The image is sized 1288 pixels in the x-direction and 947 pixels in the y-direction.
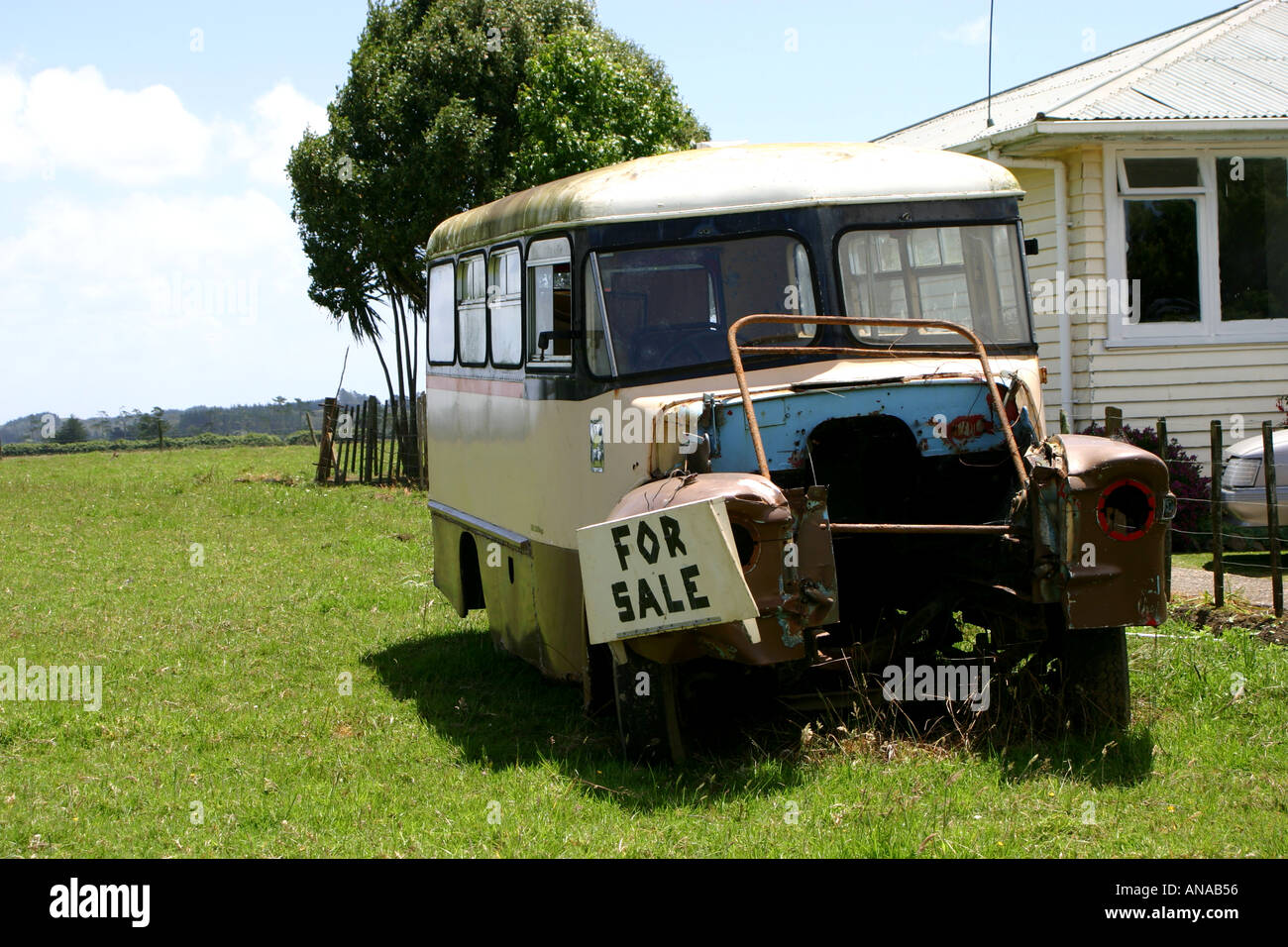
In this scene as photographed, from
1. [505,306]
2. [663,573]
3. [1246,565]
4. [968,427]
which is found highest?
[505,306]

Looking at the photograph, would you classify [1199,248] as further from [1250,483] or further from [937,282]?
[937,282]

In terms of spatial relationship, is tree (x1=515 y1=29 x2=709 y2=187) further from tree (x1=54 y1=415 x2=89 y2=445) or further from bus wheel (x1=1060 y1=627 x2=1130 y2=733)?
tree (x1=54 y1=415 x2=89 y2=445)

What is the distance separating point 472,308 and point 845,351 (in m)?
3.26

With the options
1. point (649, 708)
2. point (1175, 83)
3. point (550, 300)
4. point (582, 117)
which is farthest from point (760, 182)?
point (582, 117)

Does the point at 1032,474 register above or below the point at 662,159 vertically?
below

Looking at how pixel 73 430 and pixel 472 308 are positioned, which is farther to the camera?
pixel 73 430

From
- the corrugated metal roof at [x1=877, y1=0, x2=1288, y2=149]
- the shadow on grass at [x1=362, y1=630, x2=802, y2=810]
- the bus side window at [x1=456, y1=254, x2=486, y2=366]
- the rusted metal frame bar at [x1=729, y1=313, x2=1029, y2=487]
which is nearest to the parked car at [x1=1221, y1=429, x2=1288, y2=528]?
the corrugated metal roof at [x1=877, y1=0, x2=1288, y2=149]

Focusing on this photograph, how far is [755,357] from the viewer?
7.08 metres

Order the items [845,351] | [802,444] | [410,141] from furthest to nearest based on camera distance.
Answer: [410,141]
[845,351]
[802,444]

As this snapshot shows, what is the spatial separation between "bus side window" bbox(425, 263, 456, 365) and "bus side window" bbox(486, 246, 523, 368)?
1191mm

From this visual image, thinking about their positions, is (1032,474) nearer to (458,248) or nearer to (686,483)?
(686,483)

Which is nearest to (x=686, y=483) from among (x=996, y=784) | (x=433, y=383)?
(x=996, y=784)

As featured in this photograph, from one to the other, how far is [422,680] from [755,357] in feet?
11.4

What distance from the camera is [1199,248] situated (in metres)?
14.5
